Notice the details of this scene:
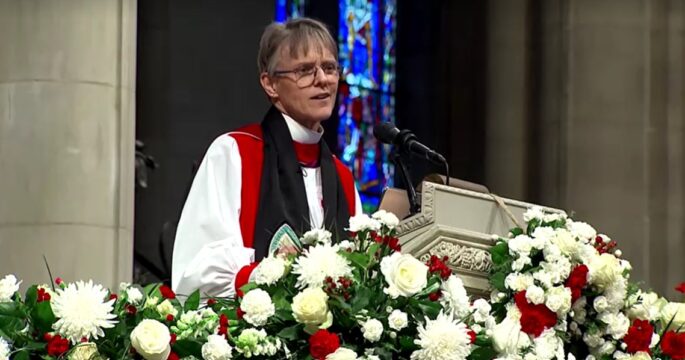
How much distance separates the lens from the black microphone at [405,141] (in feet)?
19.6

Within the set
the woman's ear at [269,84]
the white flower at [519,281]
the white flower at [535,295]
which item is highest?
the woman's ear at [269,84]

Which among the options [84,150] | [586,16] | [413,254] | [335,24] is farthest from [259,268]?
[335,24]

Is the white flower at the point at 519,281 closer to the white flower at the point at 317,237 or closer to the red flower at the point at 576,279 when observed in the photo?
the red flower at the point at 576,279

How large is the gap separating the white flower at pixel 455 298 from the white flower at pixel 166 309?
730mm

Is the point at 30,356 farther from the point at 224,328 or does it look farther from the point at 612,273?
the point at 612,273

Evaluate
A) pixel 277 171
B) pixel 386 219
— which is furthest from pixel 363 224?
pixel 277 171

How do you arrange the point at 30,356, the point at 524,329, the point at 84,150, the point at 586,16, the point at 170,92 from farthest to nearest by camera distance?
1. the point at 170,92
2. the point at 586,16
3. the point at 84,150
4. the point at 524,329
5. the point at 30,356

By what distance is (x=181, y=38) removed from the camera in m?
15.3

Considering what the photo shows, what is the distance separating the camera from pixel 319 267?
15.8 ft

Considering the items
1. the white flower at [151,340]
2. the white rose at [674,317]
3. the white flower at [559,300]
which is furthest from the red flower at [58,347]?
the white rose at [674,317]

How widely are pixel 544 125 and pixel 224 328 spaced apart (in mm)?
9638

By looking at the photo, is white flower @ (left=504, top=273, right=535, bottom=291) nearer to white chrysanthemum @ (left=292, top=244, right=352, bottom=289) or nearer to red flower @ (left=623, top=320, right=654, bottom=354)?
red flower @ (left=623, top=320, right=654, bottom=354)

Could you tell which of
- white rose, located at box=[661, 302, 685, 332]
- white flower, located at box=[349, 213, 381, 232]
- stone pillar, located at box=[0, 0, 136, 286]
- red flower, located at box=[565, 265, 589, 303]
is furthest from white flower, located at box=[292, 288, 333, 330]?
stone pillar, located at box=[0, 0, 136, 286]

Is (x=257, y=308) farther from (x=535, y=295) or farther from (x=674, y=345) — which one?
(x=674, y=345)
